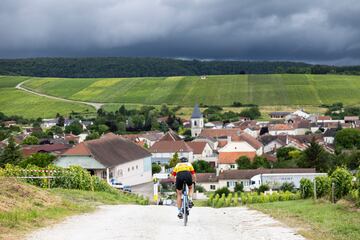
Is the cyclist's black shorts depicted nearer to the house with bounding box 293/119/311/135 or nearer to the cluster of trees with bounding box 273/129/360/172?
the cluster of trees with bounding box 273/129/360/172

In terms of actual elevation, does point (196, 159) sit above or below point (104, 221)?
below

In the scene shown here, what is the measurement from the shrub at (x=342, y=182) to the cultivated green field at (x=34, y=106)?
146 meters

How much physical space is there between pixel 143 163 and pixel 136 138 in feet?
160

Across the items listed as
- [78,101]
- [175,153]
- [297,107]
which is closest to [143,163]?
[175,153]

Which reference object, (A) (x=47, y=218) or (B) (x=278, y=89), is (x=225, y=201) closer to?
(A) (x=47, y=218)

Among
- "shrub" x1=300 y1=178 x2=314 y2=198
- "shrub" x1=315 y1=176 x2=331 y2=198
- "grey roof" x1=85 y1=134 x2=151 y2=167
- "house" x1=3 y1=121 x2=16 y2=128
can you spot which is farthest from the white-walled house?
"shrub" x1=315 y1=176 x2=331 y2=198

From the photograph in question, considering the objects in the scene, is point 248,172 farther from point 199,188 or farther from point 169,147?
point 169,147

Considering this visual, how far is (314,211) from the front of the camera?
1655 centimetres

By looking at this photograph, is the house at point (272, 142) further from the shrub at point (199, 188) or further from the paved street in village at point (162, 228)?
the paved street in village at point (162, 228)

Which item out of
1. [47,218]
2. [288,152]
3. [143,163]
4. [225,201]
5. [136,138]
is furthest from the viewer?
[136,138]

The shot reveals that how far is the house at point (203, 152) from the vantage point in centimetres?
9806

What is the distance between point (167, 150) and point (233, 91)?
84.0m

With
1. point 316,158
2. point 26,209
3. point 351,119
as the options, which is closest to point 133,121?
point 351,119

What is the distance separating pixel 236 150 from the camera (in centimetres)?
9819
